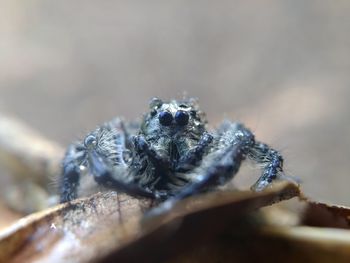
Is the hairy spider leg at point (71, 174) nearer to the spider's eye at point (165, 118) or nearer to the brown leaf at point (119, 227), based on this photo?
the spider's eye at point (165, 118)

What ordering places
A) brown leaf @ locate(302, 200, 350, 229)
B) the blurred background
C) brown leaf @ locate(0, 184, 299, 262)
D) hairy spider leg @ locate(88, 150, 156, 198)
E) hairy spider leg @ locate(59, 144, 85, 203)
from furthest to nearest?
1. the blurred background
2. hairy spider leg @ locate(59, 144, 85, 203)
3. brown leaf @ locate(302, 200, 350, 229)
4. hairy spider leg @ locate(88, 150, 156, 198)
5. brown leaf @ locate(0, 184, 299, 262)

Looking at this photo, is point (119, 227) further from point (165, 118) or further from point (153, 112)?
point (153, 112)

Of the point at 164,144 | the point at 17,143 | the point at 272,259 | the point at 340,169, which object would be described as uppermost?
the point at 340,169

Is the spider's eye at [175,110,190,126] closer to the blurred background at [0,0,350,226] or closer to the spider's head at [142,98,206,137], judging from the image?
the spider's head at [142,98,206,137]

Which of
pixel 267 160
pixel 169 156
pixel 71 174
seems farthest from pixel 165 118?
pixel 71 174

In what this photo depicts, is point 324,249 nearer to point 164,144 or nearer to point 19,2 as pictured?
point 164,144

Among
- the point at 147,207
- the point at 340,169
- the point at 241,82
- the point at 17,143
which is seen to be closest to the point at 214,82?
the point at 241,82

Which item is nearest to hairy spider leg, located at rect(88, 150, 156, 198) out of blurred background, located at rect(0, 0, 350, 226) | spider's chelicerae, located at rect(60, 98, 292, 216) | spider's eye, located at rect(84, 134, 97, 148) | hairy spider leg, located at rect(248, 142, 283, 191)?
spider's chelicerae, located at rect(60, 98, 292, 216)
